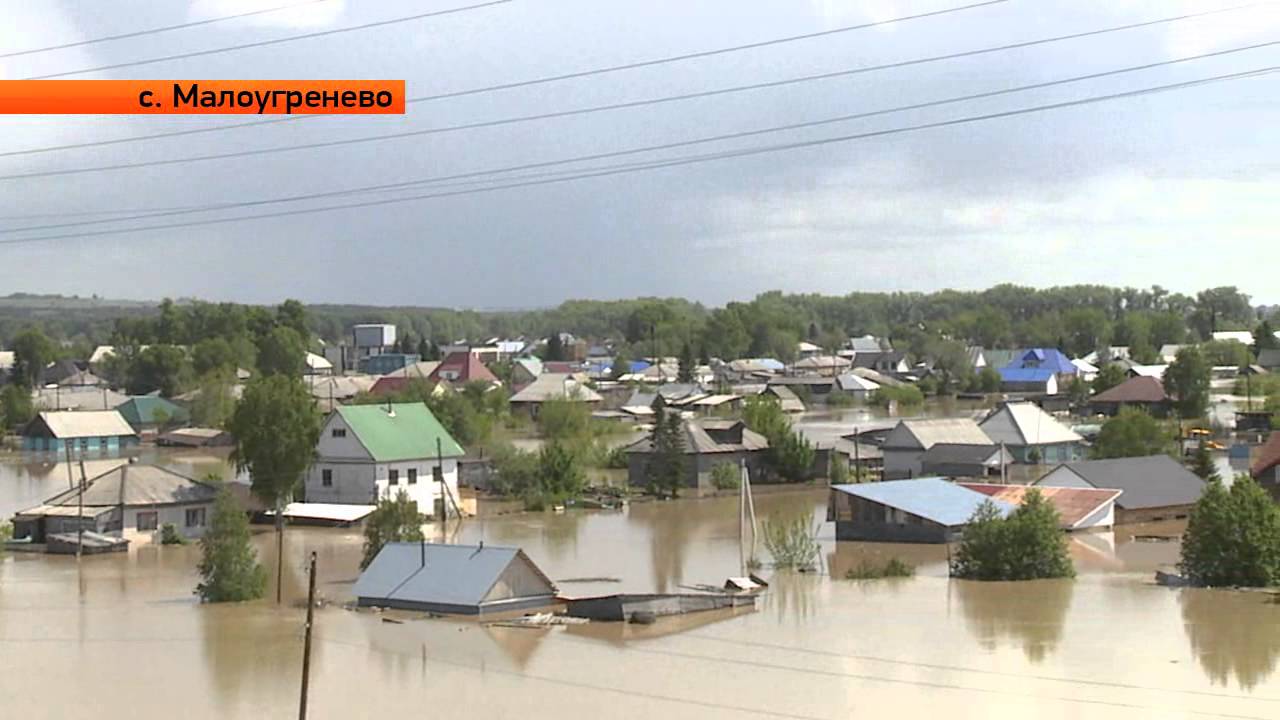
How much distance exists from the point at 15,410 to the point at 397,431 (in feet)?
84.2

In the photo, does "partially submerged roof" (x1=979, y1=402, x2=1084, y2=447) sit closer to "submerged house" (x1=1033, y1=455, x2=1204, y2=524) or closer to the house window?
"submerged house" (x1=1033, y1=455, x2=1204, y2=524)

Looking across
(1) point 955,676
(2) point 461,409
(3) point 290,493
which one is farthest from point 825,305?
(1) point 955,676

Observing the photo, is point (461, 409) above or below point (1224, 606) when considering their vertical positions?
above

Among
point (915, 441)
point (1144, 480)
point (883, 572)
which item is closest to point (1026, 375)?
point (915, 441)

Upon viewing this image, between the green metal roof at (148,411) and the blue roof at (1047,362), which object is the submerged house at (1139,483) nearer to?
the green metal roof at (148,411)

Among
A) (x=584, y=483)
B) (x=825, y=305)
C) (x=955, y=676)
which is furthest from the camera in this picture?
(x=825, y=305)

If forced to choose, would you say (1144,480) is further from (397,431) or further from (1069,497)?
(397,431)

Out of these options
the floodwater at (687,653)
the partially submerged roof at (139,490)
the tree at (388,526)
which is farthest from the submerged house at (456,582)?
the partially submerged roof at (139,490)

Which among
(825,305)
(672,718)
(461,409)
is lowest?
(672,718)

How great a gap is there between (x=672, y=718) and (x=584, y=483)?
60.7 feet

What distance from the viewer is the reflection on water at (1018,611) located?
58.2ft

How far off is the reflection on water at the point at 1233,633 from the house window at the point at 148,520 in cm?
1518

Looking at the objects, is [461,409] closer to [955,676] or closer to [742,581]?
[742,581]

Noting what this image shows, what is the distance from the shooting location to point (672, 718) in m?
14.6
